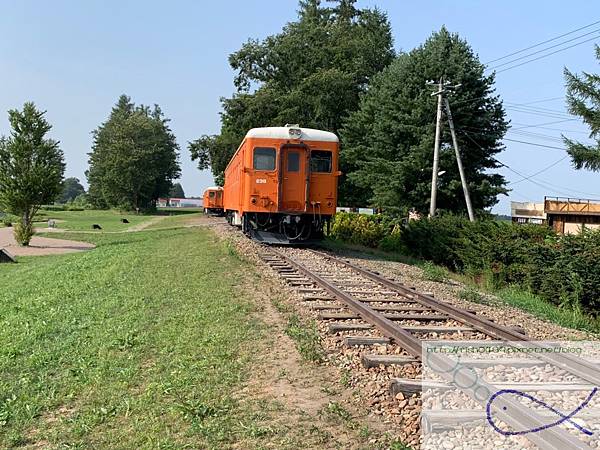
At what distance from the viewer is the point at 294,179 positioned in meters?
16.2

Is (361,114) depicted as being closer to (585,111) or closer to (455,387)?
(585,111)

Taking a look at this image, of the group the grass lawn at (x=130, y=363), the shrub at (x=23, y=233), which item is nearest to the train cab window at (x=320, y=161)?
the grass lawn at (x=130, y=363)

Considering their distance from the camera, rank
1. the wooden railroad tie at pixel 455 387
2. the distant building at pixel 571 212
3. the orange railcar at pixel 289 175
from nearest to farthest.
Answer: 1. the wooden railroad tie at pixel 455 387
2. the orange railcar at pixel 289 175
3. the distant building at pixel 571 212

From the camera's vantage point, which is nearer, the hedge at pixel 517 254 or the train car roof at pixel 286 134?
the hedge at pixel 517 254

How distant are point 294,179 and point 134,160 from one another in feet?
229

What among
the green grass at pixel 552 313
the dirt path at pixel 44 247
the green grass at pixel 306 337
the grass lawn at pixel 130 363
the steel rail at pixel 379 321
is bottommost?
the dirt path at pixel 44 247

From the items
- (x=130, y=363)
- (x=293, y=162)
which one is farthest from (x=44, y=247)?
(x=130, y=363)

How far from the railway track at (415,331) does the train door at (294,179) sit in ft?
14.9

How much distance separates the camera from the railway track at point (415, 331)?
391cm

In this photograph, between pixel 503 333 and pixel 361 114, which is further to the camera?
pixel 361 114

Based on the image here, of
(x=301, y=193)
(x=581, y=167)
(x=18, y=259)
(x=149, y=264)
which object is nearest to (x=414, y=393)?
(x=149, y=264)

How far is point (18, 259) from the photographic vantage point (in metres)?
21.7

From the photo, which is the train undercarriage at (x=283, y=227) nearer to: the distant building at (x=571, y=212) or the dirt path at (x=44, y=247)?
the dirt path at (x=44, y=247)

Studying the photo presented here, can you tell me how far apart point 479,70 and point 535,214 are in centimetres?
3264
